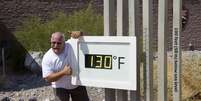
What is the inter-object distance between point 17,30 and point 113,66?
13862 mm

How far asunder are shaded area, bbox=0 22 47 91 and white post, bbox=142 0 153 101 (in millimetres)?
8023

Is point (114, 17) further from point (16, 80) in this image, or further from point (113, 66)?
point (16, 80)

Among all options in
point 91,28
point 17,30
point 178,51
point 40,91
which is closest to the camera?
point 178,51

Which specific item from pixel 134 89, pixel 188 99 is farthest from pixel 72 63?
pixel 188 99

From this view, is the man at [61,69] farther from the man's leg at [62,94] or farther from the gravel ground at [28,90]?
the gravel ground at [28,90]

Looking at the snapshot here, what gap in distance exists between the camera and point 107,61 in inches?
287

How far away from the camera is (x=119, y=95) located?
7.41m

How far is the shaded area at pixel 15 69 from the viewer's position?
15.4 metres

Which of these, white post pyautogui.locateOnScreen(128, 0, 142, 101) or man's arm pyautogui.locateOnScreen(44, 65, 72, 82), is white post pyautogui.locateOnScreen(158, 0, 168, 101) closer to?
white post pyautogui.locateOnScreen(128, 0, 142, 101)

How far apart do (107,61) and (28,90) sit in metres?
7.35

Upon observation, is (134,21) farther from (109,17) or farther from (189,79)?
(189,79)

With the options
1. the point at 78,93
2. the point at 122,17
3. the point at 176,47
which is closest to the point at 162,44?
the point at 176,47

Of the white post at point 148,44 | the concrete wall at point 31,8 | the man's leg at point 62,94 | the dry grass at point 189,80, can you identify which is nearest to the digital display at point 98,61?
the white post at point 148,44

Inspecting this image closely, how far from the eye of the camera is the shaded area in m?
15.4
